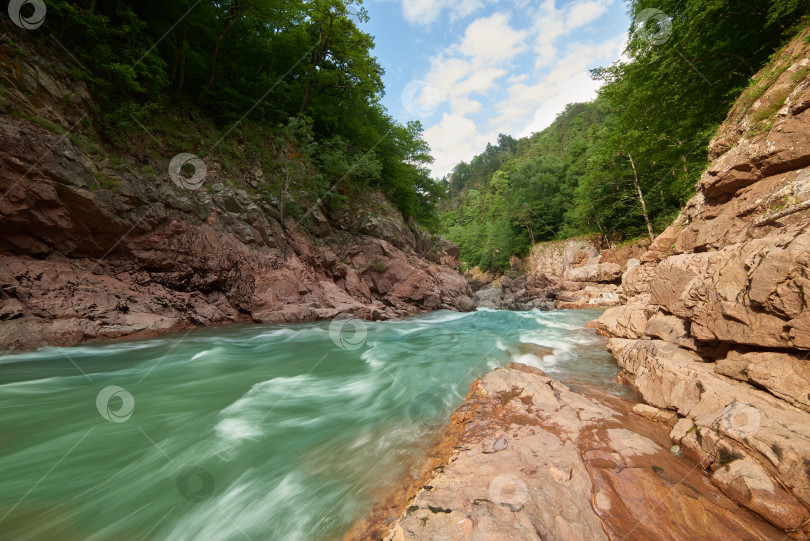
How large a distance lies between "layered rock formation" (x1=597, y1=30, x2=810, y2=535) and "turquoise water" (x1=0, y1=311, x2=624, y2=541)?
3.89 feet

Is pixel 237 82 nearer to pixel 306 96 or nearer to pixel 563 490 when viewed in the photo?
pixel 306 96

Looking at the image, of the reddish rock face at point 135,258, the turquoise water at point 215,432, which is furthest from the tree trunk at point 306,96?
the turquoise water at point 215,432

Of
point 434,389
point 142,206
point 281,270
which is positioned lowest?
point 434,389

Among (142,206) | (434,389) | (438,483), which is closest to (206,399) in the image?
(434,389)

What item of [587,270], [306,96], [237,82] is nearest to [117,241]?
[237,82]

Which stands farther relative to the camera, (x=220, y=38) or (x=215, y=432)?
(x=220, y=38)

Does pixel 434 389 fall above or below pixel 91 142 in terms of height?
below

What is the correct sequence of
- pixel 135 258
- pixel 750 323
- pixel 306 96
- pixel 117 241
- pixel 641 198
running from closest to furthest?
1. pixel 750 323
2. pixel 117 241
3. pixel 135 258
4. pixel 306 96
5. pixel 641 198

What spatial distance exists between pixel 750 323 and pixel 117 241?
40.5 ft

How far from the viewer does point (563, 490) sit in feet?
6.71

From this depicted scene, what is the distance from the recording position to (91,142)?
7.77 meters

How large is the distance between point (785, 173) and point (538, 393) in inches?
261

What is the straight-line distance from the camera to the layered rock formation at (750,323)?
2.11 meters

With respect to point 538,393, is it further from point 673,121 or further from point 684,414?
point 673,121
